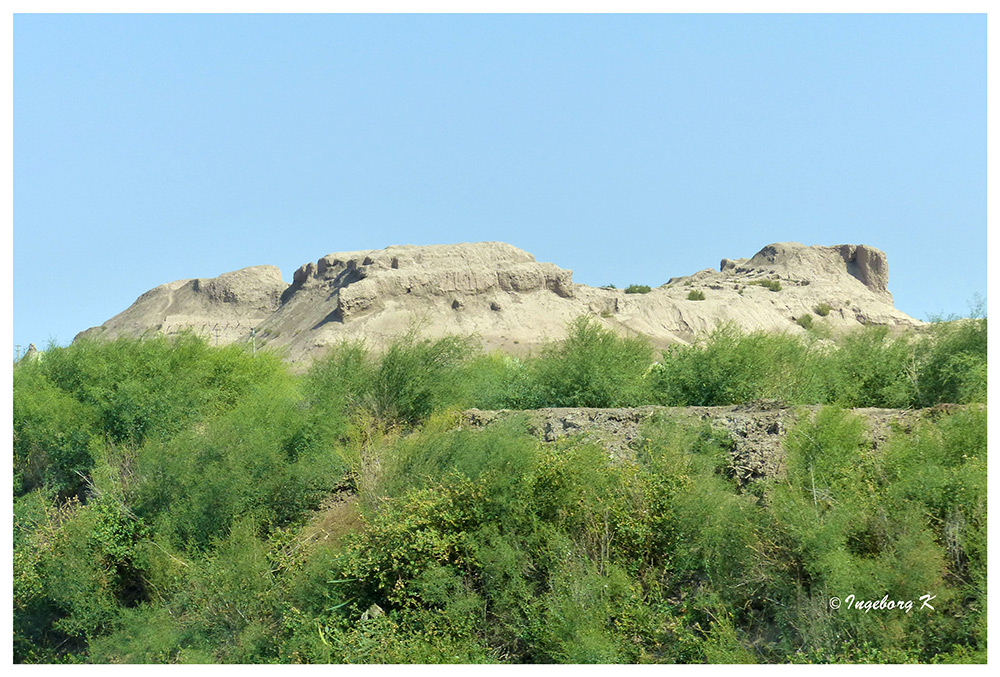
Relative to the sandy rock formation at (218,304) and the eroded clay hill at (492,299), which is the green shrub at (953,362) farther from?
the sandy rock formation at (218,304)

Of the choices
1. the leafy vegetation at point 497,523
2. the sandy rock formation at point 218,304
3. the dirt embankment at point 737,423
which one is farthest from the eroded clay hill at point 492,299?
the dirt embankment at point 737,423

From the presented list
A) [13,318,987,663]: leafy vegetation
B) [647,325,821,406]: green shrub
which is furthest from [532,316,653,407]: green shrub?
[647,325,821,406]: green shrub

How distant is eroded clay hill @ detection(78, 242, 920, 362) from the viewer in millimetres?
77812

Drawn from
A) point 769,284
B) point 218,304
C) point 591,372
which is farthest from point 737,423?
point 218,304

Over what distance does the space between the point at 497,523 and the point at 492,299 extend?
69.1 m

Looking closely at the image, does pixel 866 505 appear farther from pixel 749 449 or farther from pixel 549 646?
pixel 549 646

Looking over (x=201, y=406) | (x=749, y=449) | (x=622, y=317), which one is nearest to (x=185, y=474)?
(x=201, y=406)

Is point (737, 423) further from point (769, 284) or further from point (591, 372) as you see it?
point (769, 284)

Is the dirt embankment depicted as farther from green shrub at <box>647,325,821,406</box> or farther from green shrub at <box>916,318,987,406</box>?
green shrub at <box>647,325,821,406</box>

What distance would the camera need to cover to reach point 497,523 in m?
13.0
